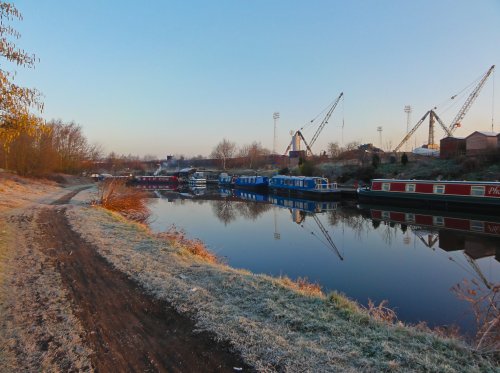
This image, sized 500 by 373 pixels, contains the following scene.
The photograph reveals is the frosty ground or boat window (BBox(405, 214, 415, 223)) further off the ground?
the frosty ground

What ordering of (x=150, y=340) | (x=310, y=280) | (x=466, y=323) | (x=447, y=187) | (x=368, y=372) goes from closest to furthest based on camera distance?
(x=368, y=372), (x=150, y=340), (x=466, y=323), (x=310, y=280), (x=447, y=187)

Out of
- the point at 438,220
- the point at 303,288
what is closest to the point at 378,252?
the point at 303,288

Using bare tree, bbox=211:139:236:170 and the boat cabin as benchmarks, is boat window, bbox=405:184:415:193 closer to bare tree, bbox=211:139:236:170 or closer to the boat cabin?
the boat cabin

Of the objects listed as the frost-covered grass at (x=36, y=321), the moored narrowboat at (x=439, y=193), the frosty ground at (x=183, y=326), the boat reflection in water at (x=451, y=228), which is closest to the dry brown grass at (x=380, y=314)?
the frosty ground at (x=183, y=326)

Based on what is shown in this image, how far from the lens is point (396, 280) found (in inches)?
398

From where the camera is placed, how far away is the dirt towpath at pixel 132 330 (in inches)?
144

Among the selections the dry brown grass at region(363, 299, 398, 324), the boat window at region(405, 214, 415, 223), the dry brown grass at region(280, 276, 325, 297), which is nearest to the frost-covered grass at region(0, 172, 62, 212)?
the dry brown grass at region(280, 276, 325, 297)

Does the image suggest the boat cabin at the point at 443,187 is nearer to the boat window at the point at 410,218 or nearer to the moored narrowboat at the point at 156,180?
the boat window at the point at 410,218

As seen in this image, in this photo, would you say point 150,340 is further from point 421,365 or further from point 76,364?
point 421,365

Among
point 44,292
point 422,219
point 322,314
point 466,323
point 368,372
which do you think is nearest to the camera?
point 368,372

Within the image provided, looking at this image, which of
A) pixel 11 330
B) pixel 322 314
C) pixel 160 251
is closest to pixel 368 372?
pixel 322 314

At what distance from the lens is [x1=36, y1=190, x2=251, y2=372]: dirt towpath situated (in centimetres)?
367

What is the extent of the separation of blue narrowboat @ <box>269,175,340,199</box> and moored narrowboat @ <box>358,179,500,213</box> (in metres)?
3.06

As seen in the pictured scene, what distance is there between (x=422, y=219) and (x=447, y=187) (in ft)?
14.9
